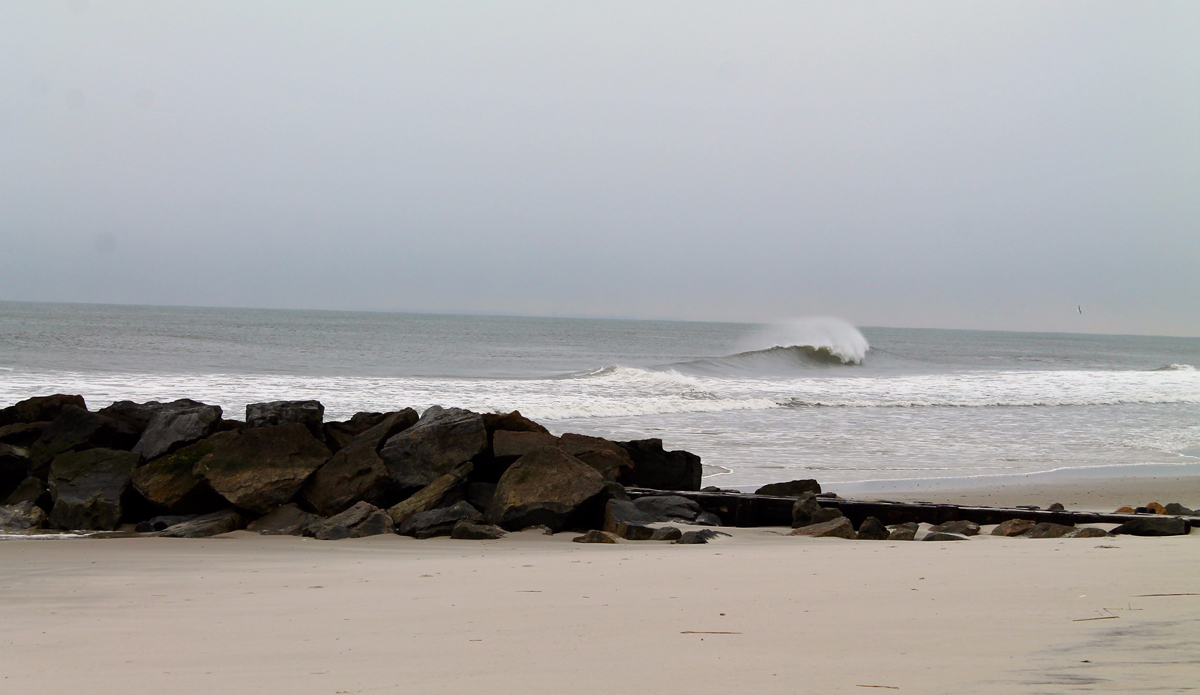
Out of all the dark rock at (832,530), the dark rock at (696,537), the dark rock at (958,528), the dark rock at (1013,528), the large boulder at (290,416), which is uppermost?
the large boulder at (290,416)

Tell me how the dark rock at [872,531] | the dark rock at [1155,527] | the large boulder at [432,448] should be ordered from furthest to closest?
the large boulder at [432,448] → the dark rock at [872,531] → the dark rock at [1155,527]

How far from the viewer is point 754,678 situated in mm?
2523

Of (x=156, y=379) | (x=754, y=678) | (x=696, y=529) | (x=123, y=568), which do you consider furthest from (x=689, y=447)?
(x=156, y=379)

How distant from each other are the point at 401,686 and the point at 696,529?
4561mm

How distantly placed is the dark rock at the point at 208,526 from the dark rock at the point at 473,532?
1915 mm

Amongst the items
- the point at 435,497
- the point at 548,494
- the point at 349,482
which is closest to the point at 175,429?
the point at 349,482

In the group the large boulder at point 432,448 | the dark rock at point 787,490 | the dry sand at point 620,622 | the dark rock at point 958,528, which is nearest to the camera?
the dry sand at point 620,622

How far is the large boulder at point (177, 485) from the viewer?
24.5ft

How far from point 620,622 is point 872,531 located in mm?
3662

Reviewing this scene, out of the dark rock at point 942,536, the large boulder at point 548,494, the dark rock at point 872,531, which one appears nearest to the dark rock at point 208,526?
the large boulder at point 548,494

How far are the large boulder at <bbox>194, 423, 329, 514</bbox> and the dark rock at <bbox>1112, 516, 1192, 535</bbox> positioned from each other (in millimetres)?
6316

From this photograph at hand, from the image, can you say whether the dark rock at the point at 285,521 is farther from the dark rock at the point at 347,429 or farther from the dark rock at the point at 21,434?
the dark rock at the point at 21,434

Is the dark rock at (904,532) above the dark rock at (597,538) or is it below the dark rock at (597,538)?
above

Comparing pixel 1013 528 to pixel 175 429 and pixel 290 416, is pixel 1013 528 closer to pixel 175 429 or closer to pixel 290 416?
pixel 290 416
